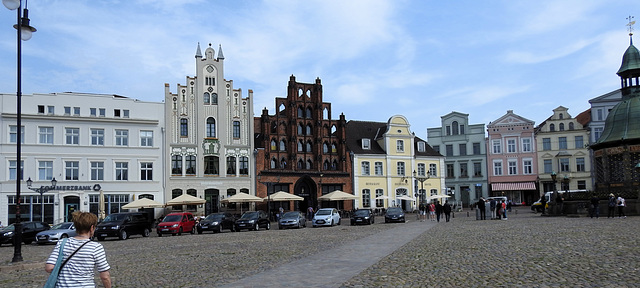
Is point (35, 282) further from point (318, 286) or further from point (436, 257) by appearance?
point (436, 257)

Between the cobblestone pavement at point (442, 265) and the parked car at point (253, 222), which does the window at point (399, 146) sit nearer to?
the parked car at point (253, 222)

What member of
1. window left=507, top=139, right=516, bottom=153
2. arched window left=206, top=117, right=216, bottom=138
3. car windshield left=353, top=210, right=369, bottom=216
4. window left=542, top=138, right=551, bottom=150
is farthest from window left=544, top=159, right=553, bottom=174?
arched window left=206, top=117, right=216, bottom=138

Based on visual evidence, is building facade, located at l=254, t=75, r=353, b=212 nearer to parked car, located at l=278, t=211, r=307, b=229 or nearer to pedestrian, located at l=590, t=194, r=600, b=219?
parked car, located at l=278, t=211, r=307, b=229

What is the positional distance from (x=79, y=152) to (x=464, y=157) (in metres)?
47.5

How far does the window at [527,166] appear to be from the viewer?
7606 centimetres

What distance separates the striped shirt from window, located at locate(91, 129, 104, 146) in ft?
165

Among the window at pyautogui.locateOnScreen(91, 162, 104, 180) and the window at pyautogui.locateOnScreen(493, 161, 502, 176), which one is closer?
the window at pyautogui.locateOnScreen(91, 162, 104, 180)

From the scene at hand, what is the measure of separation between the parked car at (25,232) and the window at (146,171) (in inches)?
759

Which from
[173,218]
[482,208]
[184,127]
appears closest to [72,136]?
[184,127]

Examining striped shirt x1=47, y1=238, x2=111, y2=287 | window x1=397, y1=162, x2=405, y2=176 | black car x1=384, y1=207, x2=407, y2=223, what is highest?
window x1=397, y1=162, x2=405, y2=176

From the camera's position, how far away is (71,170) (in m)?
52.2

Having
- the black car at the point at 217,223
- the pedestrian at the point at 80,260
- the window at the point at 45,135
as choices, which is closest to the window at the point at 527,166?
the black car at the point at 217,223

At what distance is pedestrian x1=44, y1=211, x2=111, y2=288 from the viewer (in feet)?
19.7

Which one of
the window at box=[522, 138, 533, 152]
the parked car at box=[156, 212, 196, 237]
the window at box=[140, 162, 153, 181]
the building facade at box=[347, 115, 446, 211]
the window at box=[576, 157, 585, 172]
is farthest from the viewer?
the window at box=[522, 138, 533, 152]
